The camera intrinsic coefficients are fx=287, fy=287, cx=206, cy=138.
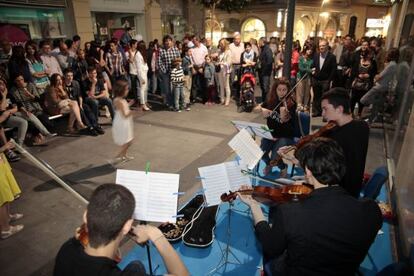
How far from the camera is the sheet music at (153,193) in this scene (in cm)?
203

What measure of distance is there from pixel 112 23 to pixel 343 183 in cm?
1120

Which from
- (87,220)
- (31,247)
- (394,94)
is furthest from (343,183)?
(394,94)

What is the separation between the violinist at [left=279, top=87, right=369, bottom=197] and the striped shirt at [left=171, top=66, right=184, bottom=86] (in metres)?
5.11

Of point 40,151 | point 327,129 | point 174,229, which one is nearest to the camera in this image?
point 327,129

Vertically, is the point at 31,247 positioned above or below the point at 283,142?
below

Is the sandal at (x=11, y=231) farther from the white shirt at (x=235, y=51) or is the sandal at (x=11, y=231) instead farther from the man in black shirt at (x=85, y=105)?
the white shirt at (x=235, y=51)

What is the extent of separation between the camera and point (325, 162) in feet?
5.93

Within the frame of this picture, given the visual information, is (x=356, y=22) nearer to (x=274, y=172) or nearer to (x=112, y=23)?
(x=112, y=23)

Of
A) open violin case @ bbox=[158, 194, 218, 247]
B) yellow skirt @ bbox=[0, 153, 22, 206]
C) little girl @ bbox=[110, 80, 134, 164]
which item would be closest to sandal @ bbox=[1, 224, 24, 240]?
yellow skirt @ bbox=[0, 153, 22, 206]

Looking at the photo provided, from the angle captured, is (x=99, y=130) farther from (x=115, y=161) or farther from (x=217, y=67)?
(x=217, y=67)

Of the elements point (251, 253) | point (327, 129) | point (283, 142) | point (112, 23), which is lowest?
point (251, 253)

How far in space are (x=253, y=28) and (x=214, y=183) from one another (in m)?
23.1

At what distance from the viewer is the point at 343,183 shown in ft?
9.49

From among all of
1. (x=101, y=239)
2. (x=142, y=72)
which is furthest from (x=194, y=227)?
(x=142, y=72)
